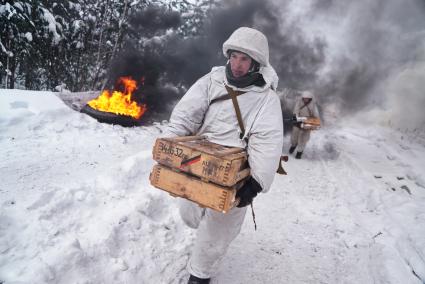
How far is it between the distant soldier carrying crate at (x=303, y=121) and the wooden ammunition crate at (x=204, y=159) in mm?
6583

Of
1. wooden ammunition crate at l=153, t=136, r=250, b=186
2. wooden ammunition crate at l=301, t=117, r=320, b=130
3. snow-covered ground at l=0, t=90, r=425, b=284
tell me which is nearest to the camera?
wooden ammunition crate at l=153, t=136, r=250, b=186

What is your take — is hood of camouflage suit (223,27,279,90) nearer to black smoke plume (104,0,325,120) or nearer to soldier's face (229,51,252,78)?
soldier's face (229,51,252,78)

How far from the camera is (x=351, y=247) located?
4539 millimetres

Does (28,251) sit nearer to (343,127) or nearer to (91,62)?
(91,62)

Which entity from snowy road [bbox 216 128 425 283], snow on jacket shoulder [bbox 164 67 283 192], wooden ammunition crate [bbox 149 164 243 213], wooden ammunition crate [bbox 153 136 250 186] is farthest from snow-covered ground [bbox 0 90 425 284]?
snow on jacket shoulder [bbox 164 67 283 192]

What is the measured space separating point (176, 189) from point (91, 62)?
39.8ft

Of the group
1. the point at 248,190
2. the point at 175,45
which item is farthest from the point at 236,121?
the point at 175,45

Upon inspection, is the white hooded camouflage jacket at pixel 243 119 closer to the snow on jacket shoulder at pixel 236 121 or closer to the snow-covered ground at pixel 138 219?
the snow on jacket shoulder at pixel 236 121

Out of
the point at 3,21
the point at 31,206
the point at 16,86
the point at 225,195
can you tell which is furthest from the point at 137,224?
the point at 16,86

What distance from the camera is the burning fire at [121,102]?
8867mm

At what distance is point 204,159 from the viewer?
2451mm

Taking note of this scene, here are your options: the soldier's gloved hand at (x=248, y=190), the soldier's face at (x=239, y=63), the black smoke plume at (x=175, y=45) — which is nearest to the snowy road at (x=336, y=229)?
the soldier's gloved hand at (x=248, y=190)

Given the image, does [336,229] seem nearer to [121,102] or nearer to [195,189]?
[195,189]

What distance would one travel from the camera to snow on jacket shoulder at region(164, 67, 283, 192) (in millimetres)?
2658
